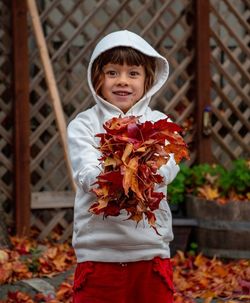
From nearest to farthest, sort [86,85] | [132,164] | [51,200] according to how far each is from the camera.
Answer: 1. [132,164]
2. [51,200]
3. [86,85]

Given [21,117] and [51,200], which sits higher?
[21,117]

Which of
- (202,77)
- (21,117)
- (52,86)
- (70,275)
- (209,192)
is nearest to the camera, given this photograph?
(70,275)

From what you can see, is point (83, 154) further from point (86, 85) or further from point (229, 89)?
point (229, 89)

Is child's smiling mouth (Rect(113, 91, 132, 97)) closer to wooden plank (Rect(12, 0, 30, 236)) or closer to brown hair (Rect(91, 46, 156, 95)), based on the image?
brown hair (Rect(91, 46, 156, 95))

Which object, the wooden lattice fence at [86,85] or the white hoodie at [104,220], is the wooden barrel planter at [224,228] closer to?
the wooden lattice fence at [86,85]

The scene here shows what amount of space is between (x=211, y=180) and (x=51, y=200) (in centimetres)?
129

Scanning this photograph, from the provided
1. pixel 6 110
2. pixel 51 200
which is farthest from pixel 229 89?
pixel 6 110

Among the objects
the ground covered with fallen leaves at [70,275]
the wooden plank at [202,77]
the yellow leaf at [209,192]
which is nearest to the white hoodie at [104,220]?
the ground covered with fallen leaves at [70,275]

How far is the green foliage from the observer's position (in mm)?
5977

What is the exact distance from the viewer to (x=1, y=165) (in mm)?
6379

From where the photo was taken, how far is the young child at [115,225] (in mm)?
2754

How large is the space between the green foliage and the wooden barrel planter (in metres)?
0.20

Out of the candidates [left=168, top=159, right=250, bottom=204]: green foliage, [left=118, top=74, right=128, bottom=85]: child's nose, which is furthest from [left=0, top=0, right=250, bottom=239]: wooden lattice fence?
[left=118, top=74, right=128, bottom=85]: child's nose

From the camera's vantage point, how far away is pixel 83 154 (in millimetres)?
2750
